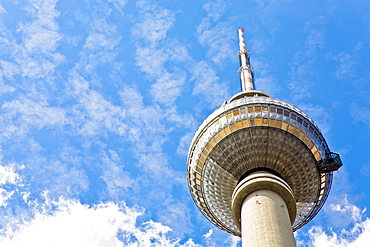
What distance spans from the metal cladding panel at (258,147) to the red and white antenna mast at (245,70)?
1268 centimetres

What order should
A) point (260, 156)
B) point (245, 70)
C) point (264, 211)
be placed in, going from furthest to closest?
point (245, 70) → point (260, 156) → point (264, 211)

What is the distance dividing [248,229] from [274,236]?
2.11 metres

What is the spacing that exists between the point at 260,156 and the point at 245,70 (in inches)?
750

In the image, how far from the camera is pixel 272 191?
27516 mm

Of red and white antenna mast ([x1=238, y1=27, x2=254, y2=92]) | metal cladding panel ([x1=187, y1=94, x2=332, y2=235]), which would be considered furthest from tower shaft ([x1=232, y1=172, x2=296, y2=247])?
Result: red and white antenna mast ([x1=238, y1=27, x2=254, y2=92])

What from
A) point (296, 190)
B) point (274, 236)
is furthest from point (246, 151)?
point (274, 236)

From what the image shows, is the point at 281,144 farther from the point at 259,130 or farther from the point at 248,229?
the point at 248,229

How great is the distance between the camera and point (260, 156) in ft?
99.6

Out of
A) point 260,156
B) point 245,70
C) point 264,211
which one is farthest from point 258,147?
point 245,70

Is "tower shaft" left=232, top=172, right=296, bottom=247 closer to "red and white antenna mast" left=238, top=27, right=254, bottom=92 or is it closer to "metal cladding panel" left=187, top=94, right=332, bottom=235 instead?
"metal cladding panel" left=187, top=94, right=332, bottom=235

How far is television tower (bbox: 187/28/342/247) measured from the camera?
28.6 metres

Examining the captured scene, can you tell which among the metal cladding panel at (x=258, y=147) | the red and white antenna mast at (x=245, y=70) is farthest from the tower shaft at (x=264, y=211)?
the red and white antenna mast at (x=245, y=70)

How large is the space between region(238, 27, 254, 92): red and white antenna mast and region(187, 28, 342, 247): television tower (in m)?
12.6

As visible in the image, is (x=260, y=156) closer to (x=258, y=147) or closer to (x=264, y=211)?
(x=258, y=147)
